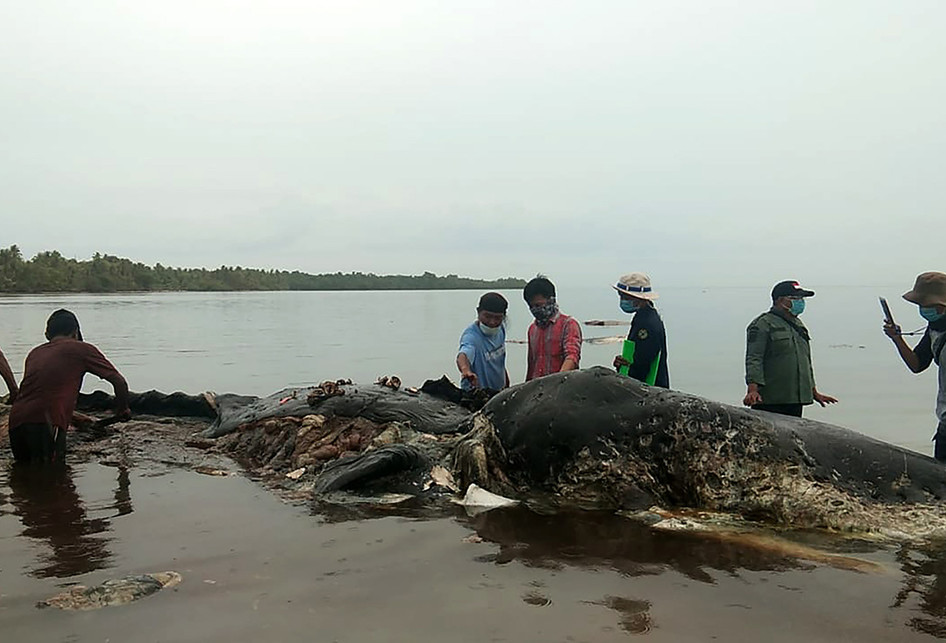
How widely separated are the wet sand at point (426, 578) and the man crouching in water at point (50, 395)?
5.89 ft

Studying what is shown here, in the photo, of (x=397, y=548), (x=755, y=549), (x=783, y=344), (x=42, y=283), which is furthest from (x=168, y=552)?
(x=42, y=283)

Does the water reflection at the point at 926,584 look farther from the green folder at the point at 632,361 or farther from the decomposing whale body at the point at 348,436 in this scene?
the decomposing whale body at the point at 348,436

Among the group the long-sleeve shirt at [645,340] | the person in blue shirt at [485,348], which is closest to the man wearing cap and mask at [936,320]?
the long-sleeve shirt at [645,340]

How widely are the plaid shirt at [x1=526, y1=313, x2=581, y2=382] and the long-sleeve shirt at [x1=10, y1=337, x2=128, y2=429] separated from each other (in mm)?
4573

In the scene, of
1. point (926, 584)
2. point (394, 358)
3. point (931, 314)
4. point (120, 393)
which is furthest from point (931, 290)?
point (394, 358)

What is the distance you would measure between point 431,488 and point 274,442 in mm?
2356

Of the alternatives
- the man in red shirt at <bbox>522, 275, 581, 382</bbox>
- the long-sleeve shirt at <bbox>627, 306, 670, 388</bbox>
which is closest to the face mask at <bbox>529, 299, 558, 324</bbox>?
the man in red shirt at <bbox>522, 275, 581, 382</bbox>

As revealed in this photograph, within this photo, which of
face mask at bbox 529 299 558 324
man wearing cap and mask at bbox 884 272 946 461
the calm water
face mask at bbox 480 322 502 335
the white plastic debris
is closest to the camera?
the white plastic debris

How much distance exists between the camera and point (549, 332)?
7906 millimetres

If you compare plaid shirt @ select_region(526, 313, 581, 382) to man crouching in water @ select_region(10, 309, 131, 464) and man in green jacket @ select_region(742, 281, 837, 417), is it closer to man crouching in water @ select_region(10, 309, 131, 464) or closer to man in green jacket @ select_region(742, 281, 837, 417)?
man in green jacket @ select_region(742, 281, 837, 417)

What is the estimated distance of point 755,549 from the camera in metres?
4.80

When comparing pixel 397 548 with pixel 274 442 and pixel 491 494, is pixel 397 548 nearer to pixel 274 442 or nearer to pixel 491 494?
pixel 491 494

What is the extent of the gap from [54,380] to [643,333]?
6.25 m

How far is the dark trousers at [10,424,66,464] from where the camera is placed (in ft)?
25.4
